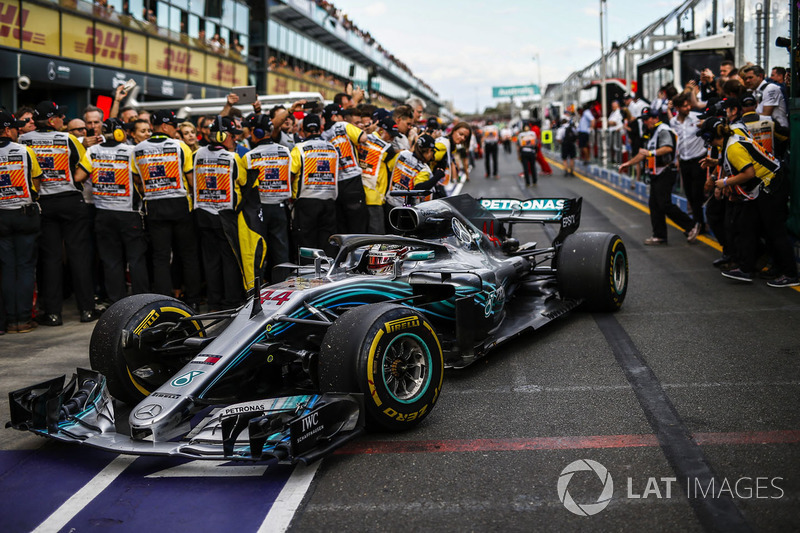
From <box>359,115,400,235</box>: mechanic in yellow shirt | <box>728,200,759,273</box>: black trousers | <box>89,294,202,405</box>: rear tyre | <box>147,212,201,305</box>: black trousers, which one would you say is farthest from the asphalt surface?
<box>359,115,400,235</box>: mechanic in yellow shirt

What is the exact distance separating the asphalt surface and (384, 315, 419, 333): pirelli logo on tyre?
625mm

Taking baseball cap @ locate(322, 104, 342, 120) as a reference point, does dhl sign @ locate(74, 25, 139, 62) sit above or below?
above

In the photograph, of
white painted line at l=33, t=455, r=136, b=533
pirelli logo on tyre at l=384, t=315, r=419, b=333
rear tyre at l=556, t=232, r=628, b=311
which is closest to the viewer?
white painted line at l=33, t=455, r=136, b=533

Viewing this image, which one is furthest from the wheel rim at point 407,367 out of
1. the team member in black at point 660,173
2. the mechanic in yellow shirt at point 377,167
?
the team member in black at point 660,173

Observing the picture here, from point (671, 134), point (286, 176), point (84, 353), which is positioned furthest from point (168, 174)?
point (671, 134)

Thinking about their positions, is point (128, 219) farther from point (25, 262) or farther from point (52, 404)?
point (52, 404)

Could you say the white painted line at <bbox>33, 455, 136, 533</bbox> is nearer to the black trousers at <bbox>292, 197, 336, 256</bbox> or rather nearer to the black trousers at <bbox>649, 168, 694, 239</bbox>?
the black trousers at <bbox>292, 197, 336, 256</bbox>

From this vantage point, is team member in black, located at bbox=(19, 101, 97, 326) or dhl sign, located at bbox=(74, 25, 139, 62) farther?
dhl sign, located at bbox=(74, 25, 139, 62)

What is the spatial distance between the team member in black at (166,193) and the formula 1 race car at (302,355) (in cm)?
273

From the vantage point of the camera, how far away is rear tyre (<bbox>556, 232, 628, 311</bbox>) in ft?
23.3

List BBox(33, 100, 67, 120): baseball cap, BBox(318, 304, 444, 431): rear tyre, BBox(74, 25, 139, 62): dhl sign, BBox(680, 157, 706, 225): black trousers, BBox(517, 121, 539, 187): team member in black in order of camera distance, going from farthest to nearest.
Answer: BBox(74, 25, 139, 62): dhl sign → BBox(517, 121, 539, 187): team member in black → BBox(680, 157, 706, 225): black trousers → BBox(33, 100, 67, 120): baseball cap → BBox(318, 304, 444, 431): rear tyre

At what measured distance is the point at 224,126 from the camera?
8078 millimetres

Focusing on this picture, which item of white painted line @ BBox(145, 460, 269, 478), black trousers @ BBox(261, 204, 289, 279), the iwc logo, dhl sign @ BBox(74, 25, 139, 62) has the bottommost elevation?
white painted line @ BBox(145, 460, 269, 478)

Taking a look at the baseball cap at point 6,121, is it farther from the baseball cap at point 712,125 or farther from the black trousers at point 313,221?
the baseball cap at point 712,125
